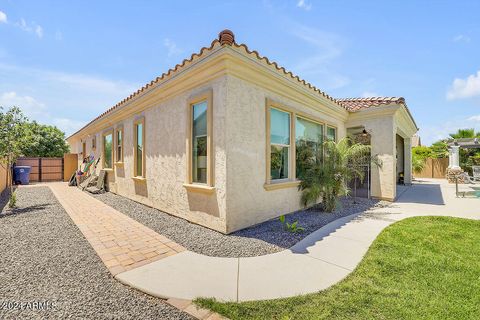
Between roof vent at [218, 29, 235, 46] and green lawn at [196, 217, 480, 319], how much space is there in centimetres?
436

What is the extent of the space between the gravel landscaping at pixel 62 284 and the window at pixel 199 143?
2.74 m

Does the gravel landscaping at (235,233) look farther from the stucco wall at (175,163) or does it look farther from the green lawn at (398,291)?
the green lawn at (398,291)

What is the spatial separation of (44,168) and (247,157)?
2117cm

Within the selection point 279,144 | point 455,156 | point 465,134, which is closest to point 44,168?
point 279,144

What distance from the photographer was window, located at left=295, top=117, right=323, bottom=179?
712 cm

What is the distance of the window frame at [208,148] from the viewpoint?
16.9 feet

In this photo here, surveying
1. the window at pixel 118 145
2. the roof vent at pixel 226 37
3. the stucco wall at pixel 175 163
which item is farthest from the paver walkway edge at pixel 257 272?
the window at pixel 118 145

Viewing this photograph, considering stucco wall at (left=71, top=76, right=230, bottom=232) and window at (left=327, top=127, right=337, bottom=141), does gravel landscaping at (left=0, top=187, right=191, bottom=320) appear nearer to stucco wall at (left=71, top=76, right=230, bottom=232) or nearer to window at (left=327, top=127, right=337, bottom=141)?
stucco wall at (left=71, top=76, right=230, bottom=232)

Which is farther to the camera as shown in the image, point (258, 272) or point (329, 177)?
point (329, 177)

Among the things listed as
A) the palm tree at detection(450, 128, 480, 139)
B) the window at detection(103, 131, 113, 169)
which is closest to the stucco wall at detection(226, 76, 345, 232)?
the window at detection(103, 131, 113, 169)

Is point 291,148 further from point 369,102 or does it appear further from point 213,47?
point 369,102

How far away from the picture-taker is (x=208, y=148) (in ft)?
17.0

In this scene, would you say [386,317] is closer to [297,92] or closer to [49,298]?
[49,298]

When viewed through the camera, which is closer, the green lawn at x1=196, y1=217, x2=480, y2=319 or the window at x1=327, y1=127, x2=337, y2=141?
the green lawn at x1=196, y1=217, x2=480, y2=319
